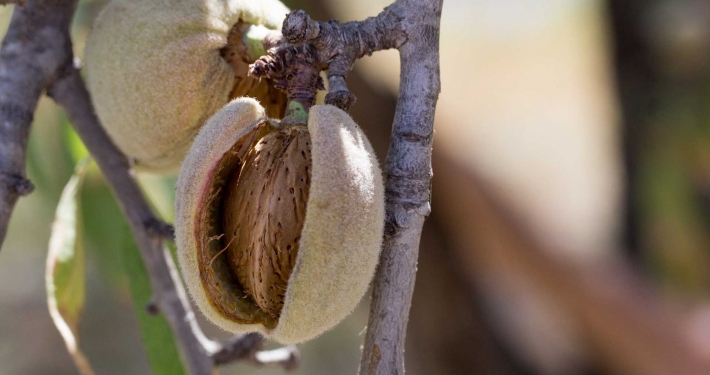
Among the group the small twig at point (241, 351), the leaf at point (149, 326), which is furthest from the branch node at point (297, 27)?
the leaf at point (149, 326)

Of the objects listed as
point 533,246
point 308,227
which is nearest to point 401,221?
point 308,227

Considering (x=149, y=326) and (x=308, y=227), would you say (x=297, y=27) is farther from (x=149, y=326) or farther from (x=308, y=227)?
(x=149, y=326)

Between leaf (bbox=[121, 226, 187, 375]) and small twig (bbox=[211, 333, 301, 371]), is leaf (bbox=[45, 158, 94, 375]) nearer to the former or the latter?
leaf (bbox=[121, 226, 187, 375])

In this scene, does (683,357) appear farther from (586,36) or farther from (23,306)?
(23,306)

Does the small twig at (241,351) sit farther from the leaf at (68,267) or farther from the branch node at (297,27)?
the branch node at (297,27)

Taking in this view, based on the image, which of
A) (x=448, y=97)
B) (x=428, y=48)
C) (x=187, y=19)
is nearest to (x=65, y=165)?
(x=187, y=19)

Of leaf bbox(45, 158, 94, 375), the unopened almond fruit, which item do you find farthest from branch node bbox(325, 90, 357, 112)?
leaf bbox(45, 158, 94, 375)
